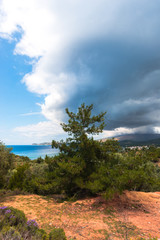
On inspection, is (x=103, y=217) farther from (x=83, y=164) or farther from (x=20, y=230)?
(x=20, y=230)

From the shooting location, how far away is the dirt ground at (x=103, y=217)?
5062 millimetres

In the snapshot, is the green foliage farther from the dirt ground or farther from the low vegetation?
the low vegetation

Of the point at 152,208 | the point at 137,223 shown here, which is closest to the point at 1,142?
the point at 137,223

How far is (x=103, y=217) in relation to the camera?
21.7 feet

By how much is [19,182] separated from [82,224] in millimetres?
8999

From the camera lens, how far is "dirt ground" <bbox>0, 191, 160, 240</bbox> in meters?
5.06

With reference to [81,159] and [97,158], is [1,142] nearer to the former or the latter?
[81,159]

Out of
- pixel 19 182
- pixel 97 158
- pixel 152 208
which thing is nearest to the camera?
pixel 152 208

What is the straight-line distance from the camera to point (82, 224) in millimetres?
5816

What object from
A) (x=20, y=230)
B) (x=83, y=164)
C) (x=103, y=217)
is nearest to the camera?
(x=20, y=230)

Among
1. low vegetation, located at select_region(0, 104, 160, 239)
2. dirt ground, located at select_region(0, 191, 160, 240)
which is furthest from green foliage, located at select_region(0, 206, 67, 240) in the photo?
low vegetation, located at select_region(0, 104, 160, 239)

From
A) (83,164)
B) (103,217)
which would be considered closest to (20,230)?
(103,217)

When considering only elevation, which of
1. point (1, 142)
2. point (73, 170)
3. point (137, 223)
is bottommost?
point (137, 223)

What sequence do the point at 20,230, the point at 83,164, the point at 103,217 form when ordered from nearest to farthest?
the point at 20,230 < the point at 103,217 < the point at 83,164
